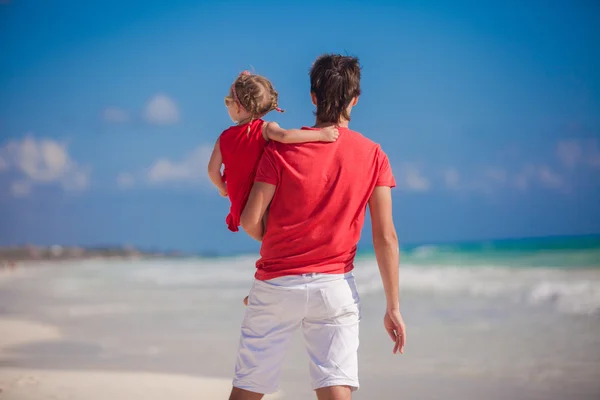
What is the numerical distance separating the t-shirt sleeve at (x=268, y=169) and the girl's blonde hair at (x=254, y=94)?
220 millimetres

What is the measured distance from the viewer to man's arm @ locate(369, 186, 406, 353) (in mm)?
2260

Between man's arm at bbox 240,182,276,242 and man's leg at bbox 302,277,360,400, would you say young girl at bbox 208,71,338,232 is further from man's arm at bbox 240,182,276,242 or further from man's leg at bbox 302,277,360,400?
man's leg at bbox 302,277,360,400

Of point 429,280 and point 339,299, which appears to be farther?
point 429,280

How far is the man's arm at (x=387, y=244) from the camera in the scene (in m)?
2.26

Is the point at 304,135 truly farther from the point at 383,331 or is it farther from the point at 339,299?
the point at 383,331

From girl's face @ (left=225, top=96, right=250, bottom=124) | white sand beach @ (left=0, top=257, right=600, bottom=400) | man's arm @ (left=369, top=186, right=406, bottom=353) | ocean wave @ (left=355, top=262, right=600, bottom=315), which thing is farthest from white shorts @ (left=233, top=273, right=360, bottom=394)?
ocean wave @ (left=355, top=262, right=600, bottom=315)

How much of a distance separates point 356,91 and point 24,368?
12.4 ft

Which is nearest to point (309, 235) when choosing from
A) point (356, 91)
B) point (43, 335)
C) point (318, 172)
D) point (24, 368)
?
point (318, 172)

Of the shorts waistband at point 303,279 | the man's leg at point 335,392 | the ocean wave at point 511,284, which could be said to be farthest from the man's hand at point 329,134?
the ocean wave at point 511,284

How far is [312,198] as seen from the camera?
2166mm

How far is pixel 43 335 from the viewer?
649cm

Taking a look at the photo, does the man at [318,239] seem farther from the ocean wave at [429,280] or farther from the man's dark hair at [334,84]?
the ocean wave at [429,280]

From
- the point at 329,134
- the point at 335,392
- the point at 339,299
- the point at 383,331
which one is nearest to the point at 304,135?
the point at 329,134

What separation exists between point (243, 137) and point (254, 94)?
0.53ft
